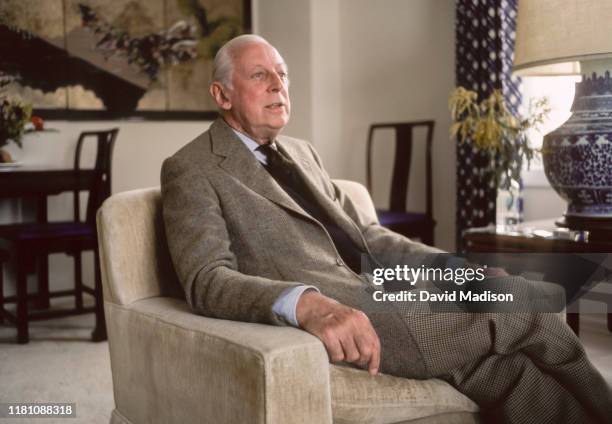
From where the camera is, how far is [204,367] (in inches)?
47.2

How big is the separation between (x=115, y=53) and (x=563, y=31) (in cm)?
315

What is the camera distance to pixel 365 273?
1666 mm

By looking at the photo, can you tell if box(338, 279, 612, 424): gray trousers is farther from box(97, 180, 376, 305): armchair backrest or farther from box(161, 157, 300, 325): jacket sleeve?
box(97, 180, 376, 305): armchair backrest

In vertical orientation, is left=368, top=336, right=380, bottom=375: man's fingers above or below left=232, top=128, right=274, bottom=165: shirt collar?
below

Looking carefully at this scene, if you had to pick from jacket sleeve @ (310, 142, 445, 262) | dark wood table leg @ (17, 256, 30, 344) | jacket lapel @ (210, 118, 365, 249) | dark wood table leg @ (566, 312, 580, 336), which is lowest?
dark wood table leg @ (17, 256, 30, 344)

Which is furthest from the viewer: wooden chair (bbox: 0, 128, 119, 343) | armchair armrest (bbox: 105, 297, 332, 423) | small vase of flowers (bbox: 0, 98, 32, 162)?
small vase of flowers (bbox: 0, 98, 32, 162)

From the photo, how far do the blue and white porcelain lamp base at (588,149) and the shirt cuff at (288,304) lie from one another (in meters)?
1.25

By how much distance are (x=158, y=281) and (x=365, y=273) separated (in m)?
0.51

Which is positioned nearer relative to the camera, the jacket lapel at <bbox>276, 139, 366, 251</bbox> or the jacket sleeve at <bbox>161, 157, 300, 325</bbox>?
the jacket sleeve at <bbox>161, 157, 300, 325</bbox>

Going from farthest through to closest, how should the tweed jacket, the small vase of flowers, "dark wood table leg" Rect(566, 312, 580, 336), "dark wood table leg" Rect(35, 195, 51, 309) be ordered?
"dark wood table leg" Rect(35, 195, 51, 309) → the small vase of flowers → "dark wood table leg" Rect(566, 312, 580, 336) → the tweed jacket

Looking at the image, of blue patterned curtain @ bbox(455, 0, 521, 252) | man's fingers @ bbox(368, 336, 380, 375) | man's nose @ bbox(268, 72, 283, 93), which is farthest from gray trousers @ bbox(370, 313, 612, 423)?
blue patterned curtain @ bbox(455, 0, 521, 252)

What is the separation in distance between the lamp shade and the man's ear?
1.05 meters

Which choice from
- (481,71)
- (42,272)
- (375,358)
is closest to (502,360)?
(375,358)

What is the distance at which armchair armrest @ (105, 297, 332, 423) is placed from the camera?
1070mm
